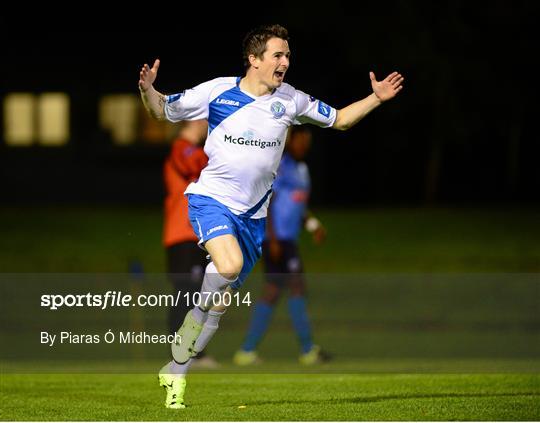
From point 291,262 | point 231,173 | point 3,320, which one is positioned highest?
point 231,173

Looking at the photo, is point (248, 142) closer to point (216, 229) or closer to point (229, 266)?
point (216, 229)

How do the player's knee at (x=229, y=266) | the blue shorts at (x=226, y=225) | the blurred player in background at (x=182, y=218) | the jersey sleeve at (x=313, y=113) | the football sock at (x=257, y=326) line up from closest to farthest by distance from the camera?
1. the player's knee at (x=229, y=266)
2. the blue shorts at (x=226, y=225)
3. the jersey sleeve at (x=313, y=113)
4. the blurred player in background at (x=182, y=218)
5. the football sock at (x=257, y=326)

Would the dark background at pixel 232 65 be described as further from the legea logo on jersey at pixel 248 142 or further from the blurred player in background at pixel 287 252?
the legea logo on jersey at pixel 248 142

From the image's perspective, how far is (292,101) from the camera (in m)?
8.29

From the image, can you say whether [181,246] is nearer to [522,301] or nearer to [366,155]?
[522,301]

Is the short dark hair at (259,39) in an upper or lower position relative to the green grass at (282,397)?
upper

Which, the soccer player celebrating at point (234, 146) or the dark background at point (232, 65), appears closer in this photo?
the soccer player celebrating at point (234, 146)

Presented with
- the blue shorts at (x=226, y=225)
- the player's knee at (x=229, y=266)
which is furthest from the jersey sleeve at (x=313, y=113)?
the player's knee at (x=229, y=266)

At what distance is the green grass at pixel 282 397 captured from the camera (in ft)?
26.7

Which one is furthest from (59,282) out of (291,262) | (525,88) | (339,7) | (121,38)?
(525,88)

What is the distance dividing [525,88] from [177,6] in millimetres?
10820

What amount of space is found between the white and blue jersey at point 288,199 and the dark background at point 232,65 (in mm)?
23677

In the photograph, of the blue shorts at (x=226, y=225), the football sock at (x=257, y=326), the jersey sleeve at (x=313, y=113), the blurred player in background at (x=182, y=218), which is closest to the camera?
the blue shorts at (x=226, y=225)

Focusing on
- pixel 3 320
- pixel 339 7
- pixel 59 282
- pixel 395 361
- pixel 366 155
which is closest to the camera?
pixel 395 361
